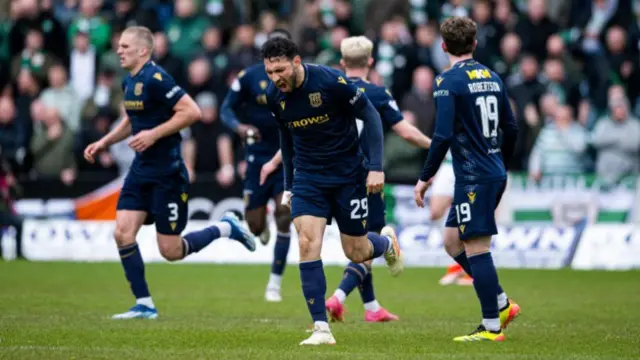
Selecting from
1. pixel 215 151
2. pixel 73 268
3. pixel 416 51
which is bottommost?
pixel 73 268

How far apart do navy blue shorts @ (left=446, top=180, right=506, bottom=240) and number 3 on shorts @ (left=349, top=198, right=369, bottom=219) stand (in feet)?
2.68

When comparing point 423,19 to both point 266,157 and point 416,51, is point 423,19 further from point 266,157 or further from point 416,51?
point 266,157

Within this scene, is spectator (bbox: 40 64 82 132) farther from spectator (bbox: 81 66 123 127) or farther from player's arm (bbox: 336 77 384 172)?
player's arm (bbox: 336 77 384 172)

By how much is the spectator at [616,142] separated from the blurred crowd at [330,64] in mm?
24

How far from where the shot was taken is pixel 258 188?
15.8 meters

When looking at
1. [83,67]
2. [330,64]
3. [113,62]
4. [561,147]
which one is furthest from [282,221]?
[83,67]

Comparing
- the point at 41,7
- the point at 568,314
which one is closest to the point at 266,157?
the point at 568,314

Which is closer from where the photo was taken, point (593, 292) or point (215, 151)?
point (593, 292)

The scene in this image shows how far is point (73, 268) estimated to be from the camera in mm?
20453

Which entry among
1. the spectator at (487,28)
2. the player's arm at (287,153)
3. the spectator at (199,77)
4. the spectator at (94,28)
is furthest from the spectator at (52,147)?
the player's arm at (287,153)

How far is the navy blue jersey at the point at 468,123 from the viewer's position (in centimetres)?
1038

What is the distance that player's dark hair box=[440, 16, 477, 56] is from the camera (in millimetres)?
10539

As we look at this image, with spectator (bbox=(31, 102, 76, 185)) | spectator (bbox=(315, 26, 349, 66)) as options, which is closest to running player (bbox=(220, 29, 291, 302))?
spectator (bbox=(315, 26, 349, 66))

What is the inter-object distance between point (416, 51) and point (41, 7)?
7879 millimetres
